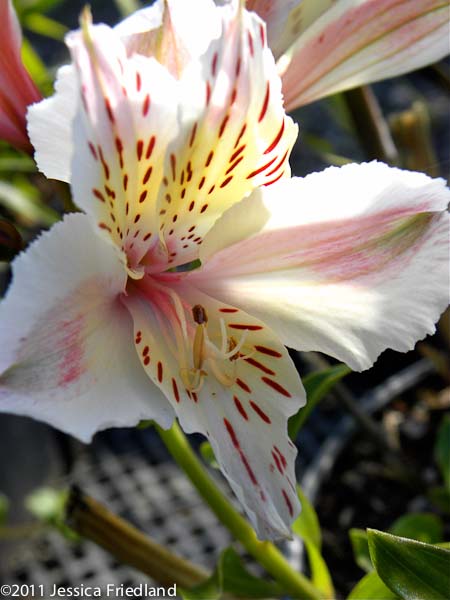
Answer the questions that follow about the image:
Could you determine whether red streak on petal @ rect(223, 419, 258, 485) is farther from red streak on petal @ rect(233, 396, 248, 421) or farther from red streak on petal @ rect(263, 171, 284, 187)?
red streak on petal @ rect(263, 171, 284, 187)

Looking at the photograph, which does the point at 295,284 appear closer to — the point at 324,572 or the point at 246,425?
the point at 246,425

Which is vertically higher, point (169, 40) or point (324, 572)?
point (169, 40)

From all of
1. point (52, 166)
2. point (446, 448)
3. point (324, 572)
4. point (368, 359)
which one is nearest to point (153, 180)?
point (52, 166)

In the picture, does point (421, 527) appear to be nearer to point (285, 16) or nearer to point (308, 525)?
point (308, 525)

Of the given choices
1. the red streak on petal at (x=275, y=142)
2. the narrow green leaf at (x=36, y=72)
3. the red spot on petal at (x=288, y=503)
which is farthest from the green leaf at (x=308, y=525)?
the narrow green leaf at (x=36, y=72)

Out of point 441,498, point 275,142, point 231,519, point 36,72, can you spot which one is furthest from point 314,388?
point 36,72

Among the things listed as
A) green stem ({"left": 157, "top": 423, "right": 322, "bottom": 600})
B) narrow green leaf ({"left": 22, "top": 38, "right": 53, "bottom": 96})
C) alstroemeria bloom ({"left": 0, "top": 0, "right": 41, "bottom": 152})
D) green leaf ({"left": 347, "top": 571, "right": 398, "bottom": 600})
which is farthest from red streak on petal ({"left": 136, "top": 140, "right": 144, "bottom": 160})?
narrow green leaf ({"left": 22, "top": 38, "right": 53, "bottom": 96})
